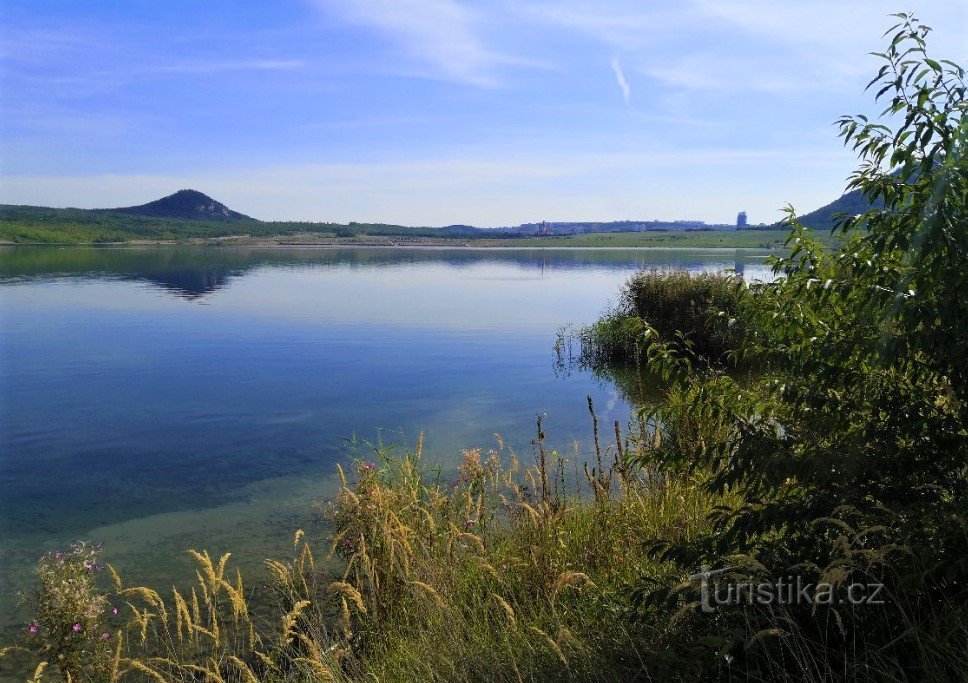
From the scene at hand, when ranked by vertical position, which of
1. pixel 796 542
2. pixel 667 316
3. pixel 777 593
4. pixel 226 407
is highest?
pixel 796 542

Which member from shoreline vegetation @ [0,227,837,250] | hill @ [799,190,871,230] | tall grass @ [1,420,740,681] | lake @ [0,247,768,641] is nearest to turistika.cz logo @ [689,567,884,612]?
tall grass @ [1,420,740,681]

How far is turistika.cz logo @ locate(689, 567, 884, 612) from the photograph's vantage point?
381cm

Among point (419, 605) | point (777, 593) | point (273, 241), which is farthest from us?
point (273, 241)

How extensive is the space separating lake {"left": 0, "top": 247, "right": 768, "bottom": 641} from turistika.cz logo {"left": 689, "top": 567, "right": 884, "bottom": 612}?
6.35 meters

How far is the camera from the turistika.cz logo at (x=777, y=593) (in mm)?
3807

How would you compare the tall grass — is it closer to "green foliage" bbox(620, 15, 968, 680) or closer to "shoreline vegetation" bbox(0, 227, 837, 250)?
"green foliage" bbox(620, 15, 968, 680)

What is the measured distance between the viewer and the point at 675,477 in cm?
818

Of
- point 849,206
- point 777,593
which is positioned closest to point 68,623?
point 777,593

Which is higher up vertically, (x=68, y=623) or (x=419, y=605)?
(x=419, y=605)

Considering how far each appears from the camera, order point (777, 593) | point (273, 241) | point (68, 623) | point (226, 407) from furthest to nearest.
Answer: point (273, 241), point (226, 407), point (68, 623), point (777, 593)

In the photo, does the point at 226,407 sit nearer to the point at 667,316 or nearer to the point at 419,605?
the point at 419,605

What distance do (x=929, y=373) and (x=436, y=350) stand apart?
70.7ft

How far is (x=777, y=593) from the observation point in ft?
13.2

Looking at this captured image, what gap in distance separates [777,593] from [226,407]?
1501 centimetres
